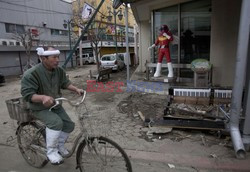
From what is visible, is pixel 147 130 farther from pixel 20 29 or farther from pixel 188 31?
pixel 20 29

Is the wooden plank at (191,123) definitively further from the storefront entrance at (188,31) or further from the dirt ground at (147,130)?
the storefront entrance at (188,31)

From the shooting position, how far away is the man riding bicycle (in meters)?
2.45

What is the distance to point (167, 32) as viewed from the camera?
6988 mm

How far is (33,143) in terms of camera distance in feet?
9.93

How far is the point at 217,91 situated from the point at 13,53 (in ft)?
60.6

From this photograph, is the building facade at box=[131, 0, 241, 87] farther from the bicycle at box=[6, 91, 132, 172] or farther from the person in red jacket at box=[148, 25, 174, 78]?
the bicycle at box=[6, 91, 132, 172]

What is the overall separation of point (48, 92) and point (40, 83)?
0.51 ft

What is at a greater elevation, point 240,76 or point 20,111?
point 240,76

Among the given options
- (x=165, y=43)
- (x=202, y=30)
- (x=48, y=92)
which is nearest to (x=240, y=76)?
(x=48, y=92)

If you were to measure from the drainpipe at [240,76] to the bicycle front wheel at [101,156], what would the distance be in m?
1.66

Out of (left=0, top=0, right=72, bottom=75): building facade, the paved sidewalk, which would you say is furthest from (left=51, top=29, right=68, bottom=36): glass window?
the paved sidewalk

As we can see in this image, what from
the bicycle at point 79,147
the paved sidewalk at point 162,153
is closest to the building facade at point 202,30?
the paved sidewalk at point 162,153

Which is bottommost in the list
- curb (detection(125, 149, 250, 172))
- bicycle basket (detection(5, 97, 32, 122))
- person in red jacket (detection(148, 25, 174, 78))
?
curb (detection(125, 149, 250, 172))

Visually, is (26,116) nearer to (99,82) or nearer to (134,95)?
(134,95)
